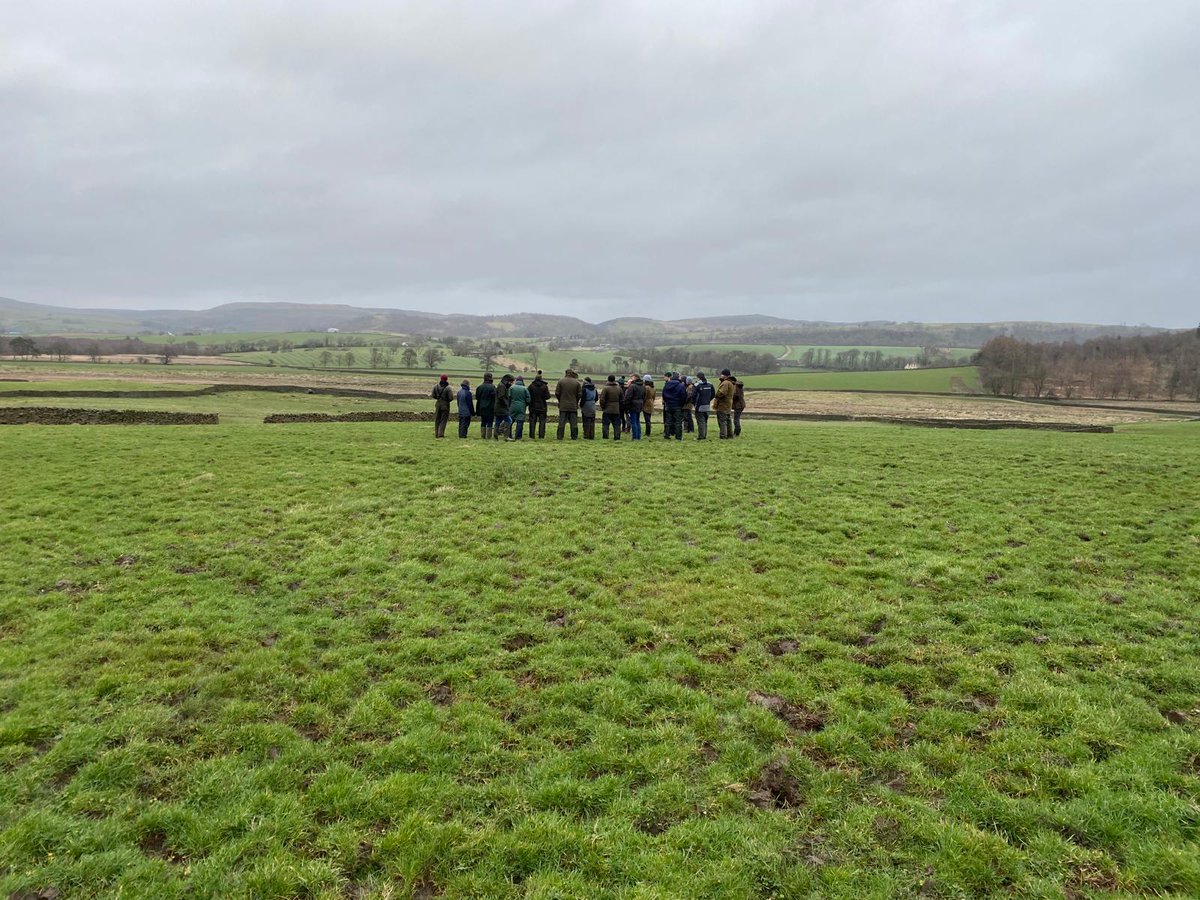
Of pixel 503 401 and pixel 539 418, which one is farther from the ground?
pixel 503 401

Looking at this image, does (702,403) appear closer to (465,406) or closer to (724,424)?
(724,424)

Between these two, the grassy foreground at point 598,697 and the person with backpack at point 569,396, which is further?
the person with backpack at point 569,396

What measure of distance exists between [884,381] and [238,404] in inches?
3643

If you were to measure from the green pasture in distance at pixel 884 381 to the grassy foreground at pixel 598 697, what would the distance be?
81.8 meters

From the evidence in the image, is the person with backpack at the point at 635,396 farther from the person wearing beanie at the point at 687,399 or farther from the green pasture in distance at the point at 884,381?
the green pasture in distance at the point at 884,381

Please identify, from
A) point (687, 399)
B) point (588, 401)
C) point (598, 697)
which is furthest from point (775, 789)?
point (687, 399)

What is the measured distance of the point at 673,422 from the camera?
24281mm

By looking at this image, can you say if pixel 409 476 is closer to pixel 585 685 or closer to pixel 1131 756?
pixel 585 685


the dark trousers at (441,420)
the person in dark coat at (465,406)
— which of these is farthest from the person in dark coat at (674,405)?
the dark trousers at (441,420)

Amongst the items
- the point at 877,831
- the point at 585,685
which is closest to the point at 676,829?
the point at 877,831

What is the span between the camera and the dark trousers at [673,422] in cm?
2408

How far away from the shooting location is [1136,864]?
4477 mm

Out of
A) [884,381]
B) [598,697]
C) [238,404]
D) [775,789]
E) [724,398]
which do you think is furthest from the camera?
[884,381]

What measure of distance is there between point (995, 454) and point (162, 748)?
22706mm
